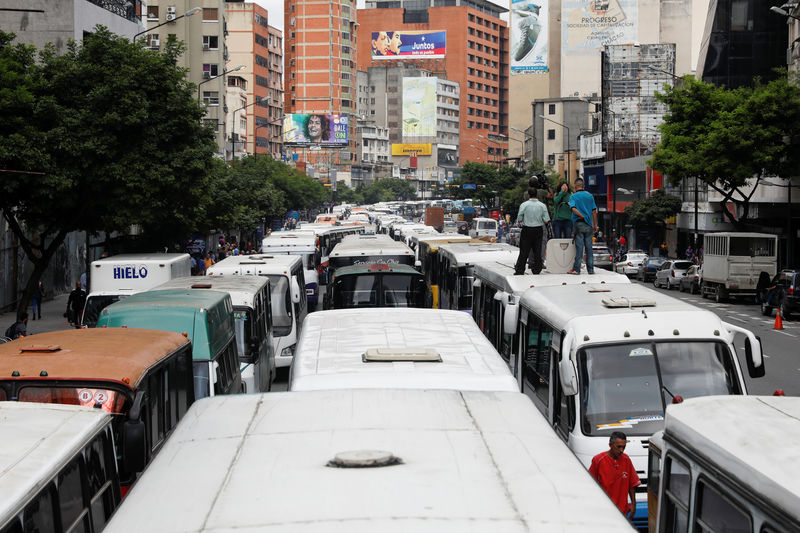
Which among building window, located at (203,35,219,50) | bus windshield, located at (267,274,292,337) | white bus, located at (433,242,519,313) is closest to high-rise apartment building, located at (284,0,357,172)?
building window, located at (203,35,219,50)

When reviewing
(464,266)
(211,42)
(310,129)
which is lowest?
(464,266)

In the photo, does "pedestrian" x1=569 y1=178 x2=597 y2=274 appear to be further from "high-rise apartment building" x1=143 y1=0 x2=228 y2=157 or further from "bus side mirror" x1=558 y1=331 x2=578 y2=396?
"high-rise apartment building" x1=143 y1=0 x2=228 y2=157

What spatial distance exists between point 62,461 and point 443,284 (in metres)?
19.4

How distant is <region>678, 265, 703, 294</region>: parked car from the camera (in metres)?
44.5

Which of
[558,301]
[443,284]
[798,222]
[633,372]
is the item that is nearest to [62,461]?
[633,372]

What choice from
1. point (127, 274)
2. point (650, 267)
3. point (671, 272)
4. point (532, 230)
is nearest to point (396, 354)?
point (532, 230)

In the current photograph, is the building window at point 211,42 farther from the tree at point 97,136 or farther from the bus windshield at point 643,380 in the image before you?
the bus windshield at point 643,380

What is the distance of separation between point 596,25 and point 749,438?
121632 mm

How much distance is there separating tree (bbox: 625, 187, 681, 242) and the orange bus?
2303 inches

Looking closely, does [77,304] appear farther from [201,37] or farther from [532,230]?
[201,37]

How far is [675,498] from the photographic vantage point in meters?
6.20

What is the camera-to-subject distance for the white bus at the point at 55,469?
500 centimetres

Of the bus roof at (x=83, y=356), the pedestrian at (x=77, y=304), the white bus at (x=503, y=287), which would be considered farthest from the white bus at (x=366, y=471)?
the pedestrian at (x=77, y=304)

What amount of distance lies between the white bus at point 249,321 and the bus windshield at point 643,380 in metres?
6.81
